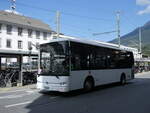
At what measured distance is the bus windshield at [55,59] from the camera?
10.9 meters

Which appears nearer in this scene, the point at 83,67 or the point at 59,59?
the point at 59,59

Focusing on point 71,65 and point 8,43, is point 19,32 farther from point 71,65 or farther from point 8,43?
point 71,65

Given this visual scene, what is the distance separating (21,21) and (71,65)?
45159 mm

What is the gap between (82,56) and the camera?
12047 mm

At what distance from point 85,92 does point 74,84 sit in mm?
1652

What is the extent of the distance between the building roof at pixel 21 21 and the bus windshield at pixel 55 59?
128 ft

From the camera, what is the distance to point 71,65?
11.1m

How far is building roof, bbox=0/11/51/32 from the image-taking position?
49.6 meters

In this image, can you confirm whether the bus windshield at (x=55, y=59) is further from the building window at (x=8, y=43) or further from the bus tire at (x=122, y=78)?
the building window at (x=8, y=43)

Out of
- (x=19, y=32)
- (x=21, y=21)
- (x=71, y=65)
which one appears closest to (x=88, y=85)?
(x=71, y=65)

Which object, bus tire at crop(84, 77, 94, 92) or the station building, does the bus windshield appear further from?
the station building

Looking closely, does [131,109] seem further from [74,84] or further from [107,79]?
[107,79]

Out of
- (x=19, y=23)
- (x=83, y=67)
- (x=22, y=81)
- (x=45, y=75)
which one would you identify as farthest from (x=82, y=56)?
(x=19, y=23)

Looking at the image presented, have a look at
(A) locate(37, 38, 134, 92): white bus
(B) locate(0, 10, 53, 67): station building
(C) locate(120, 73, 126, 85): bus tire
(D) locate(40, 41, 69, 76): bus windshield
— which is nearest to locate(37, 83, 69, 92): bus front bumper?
(A) locate(37, 38, 134, 92): white bus
